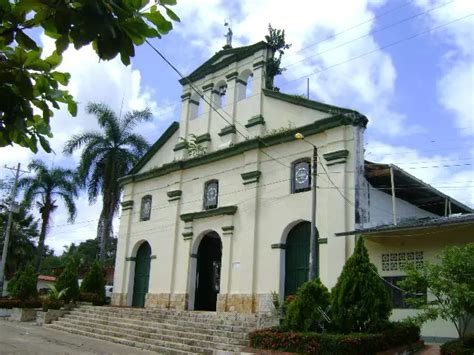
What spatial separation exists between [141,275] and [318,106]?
12.3m

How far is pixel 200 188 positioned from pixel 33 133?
19173mm

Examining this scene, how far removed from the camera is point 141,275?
81.9 feet

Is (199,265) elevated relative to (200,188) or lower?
lower

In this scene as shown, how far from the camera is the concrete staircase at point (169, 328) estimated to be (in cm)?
1459

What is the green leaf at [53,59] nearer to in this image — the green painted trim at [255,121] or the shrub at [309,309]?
the shrub at [309,309]

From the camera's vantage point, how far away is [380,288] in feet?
42.1

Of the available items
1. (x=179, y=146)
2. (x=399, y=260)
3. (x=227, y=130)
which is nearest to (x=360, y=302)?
(x=399, y=260)

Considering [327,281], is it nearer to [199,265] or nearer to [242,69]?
[199,265]

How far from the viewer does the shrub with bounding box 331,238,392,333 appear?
12539 mm

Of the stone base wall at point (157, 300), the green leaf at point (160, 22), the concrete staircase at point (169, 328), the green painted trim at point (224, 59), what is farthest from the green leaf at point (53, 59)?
the stone base wall at point (157, 300)

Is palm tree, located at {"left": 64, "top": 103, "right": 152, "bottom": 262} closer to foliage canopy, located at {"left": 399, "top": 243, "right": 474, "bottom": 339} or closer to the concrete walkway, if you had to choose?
the concrete walkway

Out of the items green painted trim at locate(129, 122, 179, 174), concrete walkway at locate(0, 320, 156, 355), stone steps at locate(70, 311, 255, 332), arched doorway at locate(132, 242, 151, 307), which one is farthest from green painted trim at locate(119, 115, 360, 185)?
concrete walkway at locate(0, 320, 156, 355)

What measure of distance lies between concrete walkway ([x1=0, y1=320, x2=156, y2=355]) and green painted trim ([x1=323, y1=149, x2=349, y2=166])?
8.06 m

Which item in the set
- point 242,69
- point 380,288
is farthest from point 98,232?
point 380,288
